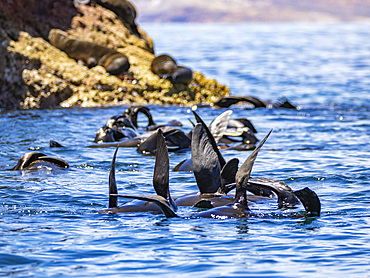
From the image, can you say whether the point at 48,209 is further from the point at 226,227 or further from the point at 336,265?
the point at 336,265

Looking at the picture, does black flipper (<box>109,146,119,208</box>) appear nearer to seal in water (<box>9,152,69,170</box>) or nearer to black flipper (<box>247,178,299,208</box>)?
black flipper (<box>247,178,299,208</box>)

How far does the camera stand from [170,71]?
48.2ft

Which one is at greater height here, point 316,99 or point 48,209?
point 316,99

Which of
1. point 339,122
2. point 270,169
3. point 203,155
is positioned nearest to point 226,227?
point 203,155

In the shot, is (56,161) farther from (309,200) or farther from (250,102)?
(250,102)

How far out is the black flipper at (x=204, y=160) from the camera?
553cm

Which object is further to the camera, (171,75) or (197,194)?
(171,75)

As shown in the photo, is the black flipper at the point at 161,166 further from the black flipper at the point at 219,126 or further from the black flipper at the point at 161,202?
the black flipper at the point at 219,126

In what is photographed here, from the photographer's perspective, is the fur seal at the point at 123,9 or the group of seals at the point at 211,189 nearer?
the group of seals at the point at 211,189

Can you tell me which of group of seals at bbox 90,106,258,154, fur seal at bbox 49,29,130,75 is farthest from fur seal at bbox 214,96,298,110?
group of seals at bbox 90,106,258,154

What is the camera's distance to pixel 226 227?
16.8 ft

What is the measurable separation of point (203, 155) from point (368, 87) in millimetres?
15989

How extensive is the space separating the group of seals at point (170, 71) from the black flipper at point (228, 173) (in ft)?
28.8

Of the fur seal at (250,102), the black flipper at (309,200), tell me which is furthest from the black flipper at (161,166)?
the fur seal at (250,102)
